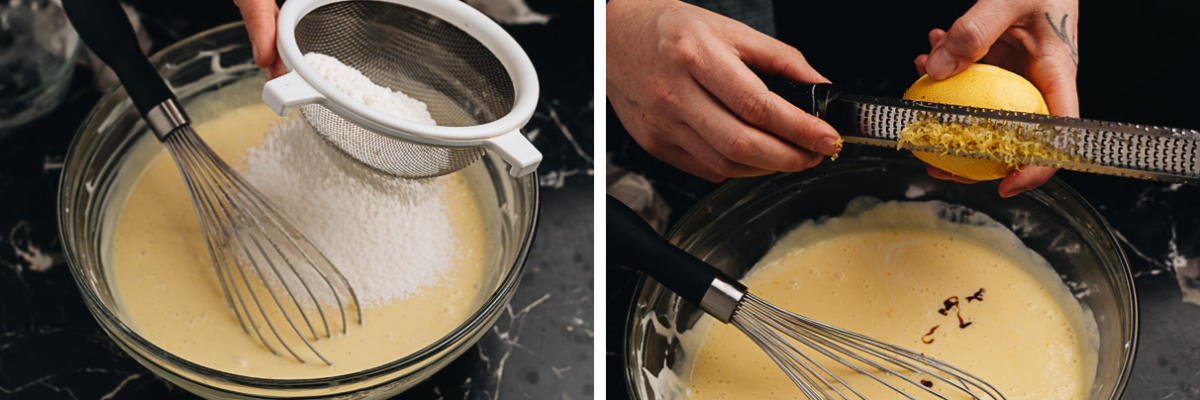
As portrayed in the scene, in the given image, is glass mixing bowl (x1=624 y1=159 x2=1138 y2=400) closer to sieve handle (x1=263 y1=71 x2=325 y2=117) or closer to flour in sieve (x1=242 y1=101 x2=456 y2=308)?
flour in sieve (x1=242 y1=101 x2=456 y2=308)

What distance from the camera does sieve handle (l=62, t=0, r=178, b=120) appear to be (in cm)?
89

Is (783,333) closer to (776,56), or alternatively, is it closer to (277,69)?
(776,56)

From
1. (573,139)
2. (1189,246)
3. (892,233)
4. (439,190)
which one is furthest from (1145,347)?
(439,190)

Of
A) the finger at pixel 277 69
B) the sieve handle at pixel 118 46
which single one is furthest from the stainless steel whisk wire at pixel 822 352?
the sieve handle at pixel 118 46

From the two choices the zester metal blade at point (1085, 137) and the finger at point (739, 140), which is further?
the finger at point (739, 140)

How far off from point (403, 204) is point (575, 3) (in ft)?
1.27

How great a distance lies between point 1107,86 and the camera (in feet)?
3.43

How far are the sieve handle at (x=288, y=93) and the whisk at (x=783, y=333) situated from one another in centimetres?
29

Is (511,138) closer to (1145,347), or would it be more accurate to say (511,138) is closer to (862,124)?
(862,124)

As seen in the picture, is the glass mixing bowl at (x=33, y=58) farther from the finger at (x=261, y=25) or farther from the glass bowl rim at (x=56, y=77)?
the finger at (x=261, y=25)

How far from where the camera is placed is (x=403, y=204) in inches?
36.8

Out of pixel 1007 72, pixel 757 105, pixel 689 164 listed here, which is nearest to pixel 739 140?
pixel 757 105

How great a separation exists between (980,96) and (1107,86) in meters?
0.38

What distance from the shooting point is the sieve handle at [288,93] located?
720 millimetres
